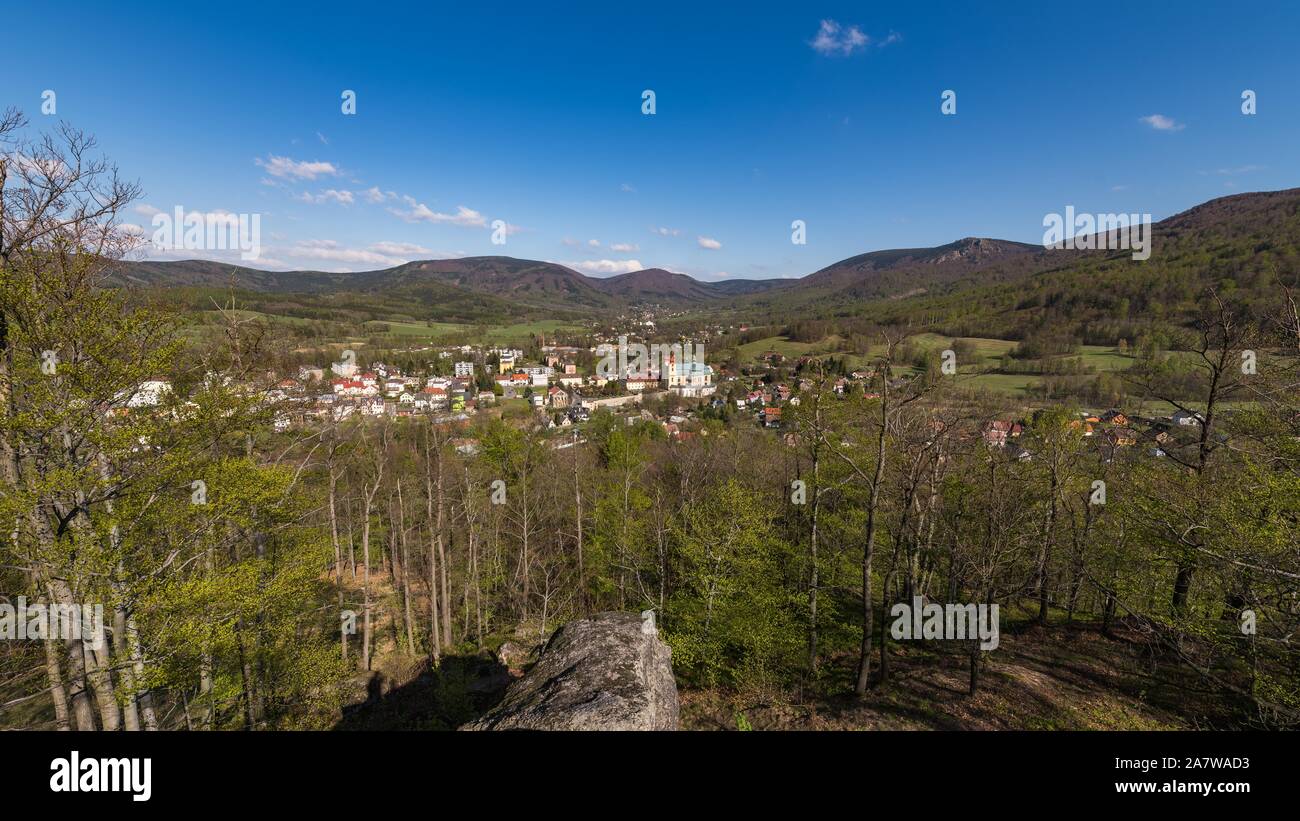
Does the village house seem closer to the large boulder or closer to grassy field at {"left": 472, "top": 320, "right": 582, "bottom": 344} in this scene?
grassy field at {"left": 472, "top": 320, "right": 582, "bottom": 344}

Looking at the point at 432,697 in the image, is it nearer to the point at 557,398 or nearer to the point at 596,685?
the point at 596,685

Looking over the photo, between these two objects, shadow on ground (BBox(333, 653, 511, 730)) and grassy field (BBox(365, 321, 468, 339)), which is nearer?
shadow on ground (BBox(333, 653, 511, 730))

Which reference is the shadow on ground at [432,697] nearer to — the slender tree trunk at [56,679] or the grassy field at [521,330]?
the slender tree trunk at [56,679]

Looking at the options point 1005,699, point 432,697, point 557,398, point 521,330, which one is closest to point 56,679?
point 432,697

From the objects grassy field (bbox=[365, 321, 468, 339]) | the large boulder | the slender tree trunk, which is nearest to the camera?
the large boulder

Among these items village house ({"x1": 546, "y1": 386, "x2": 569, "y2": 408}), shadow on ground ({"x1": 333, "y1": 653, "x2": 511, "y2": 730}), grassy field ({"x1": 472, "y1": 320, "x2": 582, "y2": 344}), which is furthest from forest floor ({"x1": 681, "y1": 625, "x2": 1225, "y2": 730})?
grassy field ({"x1": 472, "y1": 320, "x2": 582, "y2": 344})

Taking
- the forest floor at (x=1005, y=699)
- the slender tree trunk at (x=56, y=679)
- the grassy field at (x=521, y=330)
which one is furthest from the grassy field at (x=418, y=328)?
the forest floor at (x=1005, y=699)

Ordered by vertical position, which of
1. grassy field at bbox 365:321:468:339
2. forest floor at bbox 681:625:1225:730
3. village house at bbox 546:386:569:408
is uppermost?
grassy field at bbox 365:321:468:339
